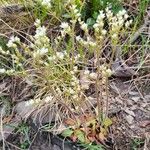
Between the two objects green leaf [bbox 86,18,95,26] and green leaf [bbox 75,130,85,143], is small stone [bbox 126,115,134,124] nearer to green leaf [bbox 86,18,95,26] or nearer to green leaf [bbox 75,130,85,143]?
green leaf [bbox 75,130,85,143]

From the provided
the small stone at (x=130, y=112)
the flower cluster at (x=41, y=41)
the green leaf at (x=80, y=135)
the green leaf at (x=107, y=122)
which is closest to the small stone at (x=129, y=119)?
the small stone at (x=130, y=112)

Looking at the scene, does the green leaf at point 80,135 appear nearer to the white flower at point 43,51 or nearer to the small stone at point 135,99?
the small stone at point 135,99

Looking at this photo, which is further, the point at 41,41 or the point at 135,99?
the point at 135,99

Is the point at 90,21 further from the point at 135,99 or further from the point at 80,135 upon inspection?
the point at 80,135

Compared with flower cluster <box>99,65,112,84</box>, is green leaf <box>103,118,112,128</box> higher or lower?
lower

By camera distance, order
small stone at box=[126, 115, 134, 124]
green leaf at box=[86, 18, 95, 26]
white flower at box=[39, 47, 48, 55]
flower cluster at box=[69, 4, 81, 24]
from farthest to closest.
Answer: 1. green leaf at box=[86, 18, 95, 26]
2. small stone at box=[126, 115, 134, 124]
3. flower cluster at box=[69, 4, 81, 24]
4. white flower at box=[39, 47, 48, 55]

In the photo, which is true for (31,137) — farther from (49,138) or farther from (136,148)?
(136,148)

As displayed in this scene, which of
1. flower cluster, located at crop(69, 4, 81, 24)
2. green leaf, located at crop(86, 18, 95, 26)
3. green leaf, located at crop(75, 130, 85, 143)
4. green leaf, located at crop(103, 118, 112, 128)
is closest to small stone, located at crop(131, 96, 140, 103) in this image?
green leaf, located at crop(103, 118, 112, 128)

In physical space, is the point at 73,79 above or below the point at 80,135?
above

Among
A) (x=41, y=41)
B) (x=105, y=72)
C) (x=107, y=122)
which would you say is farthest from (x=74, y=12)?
(x=107, y=122)

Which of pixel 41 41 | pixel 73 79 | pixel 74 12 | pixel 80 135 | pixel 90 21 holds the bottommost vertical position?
pixel 80 135

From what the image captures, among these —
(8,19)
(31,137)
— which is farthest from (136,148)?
(8,19)
